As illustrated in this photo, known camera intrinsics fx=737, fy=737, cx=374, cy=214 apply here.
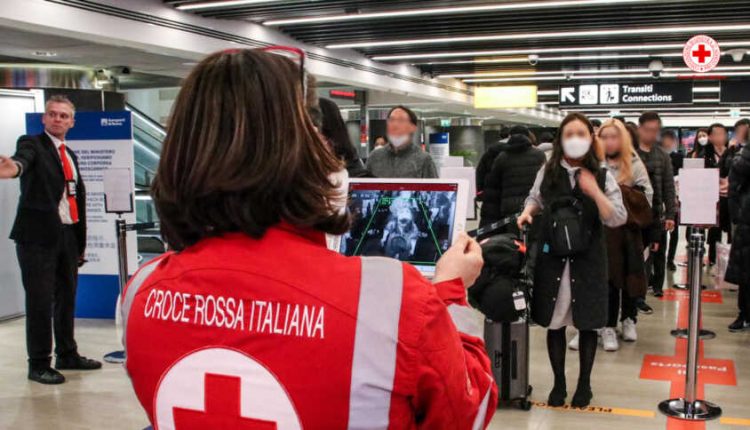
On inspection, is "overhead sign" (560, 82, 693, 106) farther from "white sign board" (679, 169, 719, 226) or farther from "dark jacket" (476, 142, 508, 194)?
"white sign board" (679, 169, 719, 226)

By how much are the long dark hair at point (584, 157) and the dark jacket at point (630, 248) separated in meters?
1.15

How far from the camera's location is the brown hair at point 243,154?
36.6 inches

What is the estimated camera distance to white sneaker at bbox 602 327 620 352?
5.09 metres

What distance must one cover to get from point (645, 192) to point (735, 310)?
7.28 ft

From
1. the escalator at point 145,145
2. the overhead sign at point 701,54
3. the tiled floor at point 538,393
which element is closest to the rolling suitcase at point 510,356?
the tiled floor at point 538,393

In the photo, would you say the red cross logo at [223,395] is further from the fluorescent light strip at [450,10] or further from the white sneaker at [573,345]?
the fluorescent light strip at [450,10]

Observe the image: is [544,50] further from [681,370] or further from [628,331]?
[681,370]

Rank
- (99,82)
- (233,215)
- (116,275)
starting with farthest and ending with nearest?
(99,82) < (116,275) < (233,215)

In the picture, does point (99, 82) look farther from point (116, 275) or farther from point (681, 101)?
point (681, 101)

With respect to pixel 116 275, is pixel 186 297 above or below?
above

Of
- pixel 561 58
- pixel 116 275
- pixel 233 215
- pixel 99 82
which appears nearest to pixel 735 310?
pixel 116 275

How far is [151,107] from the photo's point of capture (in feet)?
Answer: 53.1

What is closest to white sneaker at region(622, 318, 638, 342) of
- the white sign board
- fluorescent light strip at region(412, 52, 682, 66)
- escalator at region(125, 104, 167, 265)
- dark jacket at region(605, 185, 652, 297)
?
dark jacket at region(605, 185, 652, 297)

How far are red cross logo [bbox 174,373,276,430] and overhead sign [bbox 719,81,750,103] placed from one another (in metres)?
13.5
